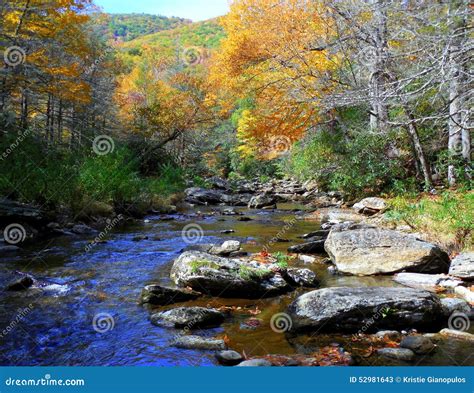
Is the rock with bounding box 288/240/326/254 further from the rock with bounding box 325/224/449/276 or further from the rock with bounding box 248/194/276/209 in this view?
the rock with bounding box 248/194/276/209

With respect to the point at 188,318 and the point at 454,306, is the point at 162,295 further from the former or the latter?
the point at 454,306

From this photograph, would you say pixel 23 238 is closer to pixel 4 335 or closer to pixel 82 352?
pixel 4 335

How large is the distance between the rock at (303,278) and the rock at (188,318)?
164 cm

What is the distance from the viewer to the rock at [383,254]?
Result: 5961 millimetres

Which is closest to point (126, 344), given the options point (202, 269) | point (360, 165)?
point (202, 269)

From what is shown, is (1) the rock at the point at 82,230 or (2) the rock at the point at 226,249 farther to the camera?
(1) the rock at the point at 82,230

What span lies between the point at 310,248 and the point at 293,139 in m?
9.71

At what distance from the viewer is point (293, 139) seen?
54.7 feet

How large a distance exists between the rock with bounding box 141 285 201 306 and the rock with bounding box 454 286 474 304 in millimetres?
3429

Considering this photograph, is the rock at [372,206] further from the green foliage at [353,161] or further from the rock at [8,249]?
the rock at [8,249]

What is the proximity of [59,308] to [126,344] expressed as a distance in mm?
1346

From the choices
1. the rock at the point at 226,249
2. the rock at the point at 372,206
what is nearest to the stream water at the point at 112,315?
the rock at the point at 226,249

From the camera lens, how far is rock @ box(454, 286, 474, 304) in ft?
15.9

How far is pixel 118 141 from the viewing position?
20.3 meters
